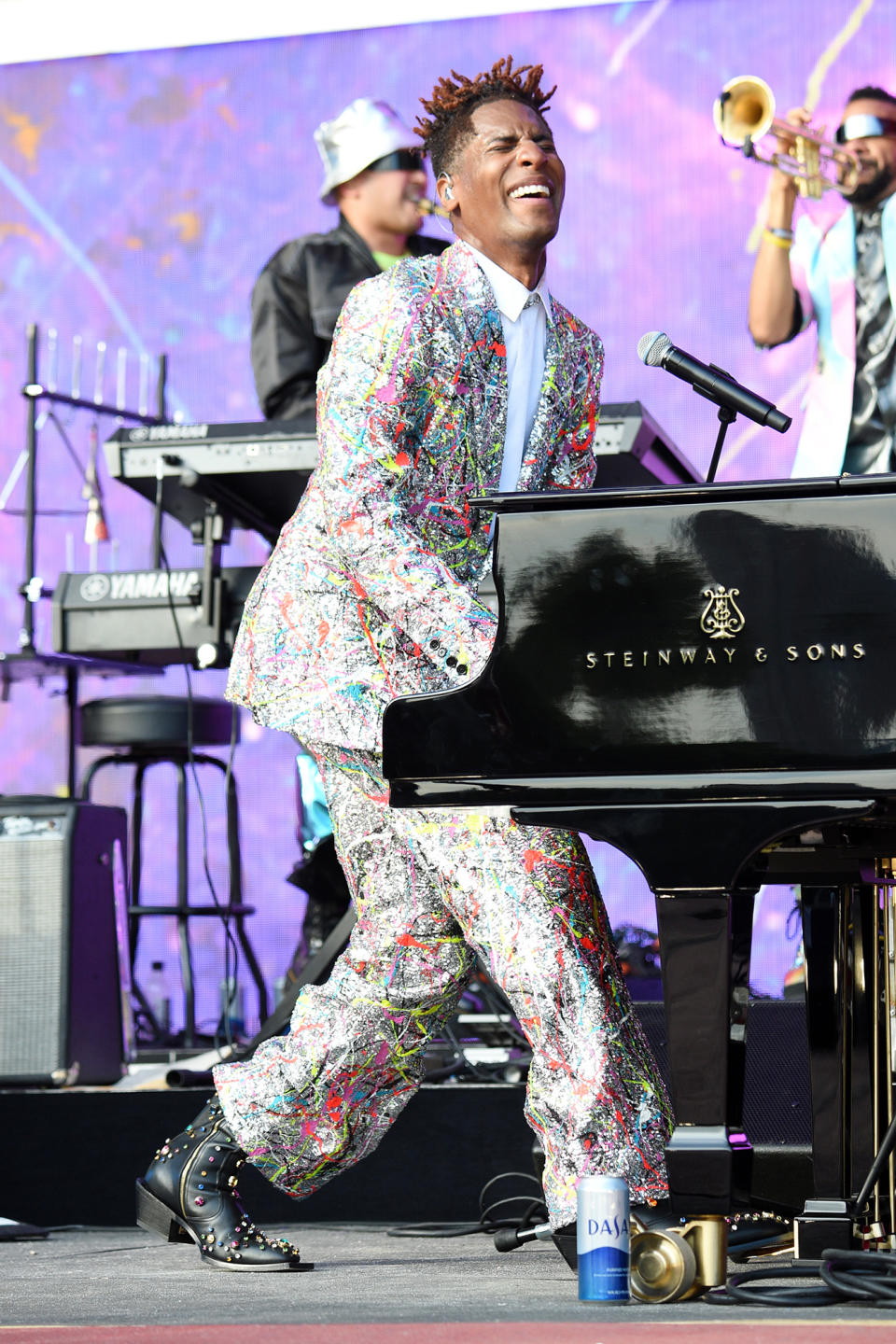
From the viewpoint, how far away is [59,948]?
13.0ft

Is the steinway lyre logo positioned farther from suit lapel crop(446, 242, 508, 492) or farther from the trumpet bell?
the trumpet bell

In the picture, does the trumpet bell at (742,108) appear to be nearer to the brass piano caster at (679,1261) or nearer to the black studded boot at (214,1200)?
the black studded boot at (214,1200)

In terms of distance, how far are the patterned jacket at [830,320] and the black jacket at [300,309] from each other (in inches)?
43.7

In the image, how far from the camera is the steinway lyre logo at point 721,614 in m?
2.11

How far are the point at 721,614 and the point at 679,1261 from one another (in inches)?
29.7

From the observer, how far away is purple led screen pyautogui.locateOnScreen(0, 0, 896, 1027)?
18.4 feet

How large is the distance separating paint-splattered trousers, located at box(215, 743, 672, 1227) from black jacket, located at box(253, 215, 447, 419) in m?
2.41

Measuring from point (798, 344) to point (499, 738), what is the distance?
12.2ft

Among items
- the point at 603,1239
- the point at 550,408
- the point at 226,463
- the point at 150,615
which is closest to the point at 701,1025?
the point at 603,1239

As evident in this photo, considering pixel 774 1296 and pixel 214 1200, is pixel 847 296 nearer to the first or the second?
pixel 214 1200

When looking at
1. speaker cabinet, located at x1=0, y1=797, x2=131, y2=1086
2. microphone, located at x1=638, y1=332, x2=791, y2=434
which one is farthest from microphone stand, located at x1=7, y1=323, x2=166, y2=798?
microphone, located at x1=638, y1=332, x2=791, y2=434

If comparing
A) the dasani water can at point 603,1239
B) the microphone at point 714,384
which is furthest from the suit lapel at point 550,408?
the dasani water can at point 603,1239

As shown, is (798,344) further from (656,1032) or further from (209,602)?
(656,1032)

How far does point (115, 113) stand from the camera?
20.2 feet
